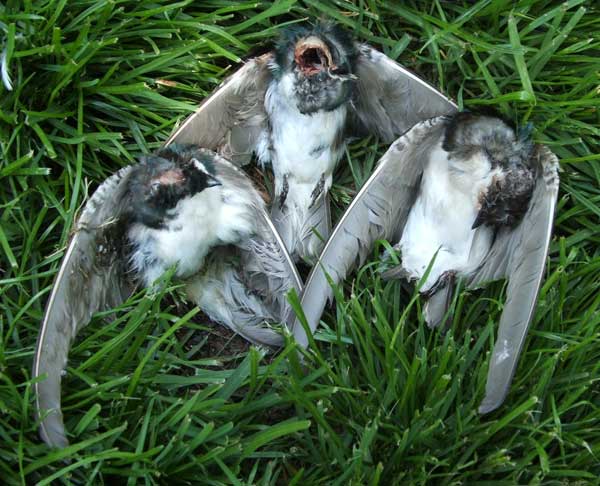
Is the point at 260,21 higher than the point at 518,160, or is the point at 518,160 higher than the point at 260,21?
the point at 260,21

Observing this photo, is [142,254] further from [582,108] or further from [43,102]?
[582,108]

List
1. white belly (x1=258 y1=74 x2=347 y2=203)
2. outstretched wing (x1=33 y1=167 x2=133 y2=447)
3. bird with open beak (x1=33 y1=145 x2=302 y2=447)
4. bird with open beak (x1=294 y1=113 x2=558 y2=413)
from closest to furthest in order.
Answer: outstretched wing (x1=33 y1=167 x2=133 y2=447)
bird with open beak (x1=33 y1=145 x2=302 y2=447)
bird with open beak (x1=294 y1=113 x2=558 y2=413)
white belly (x1=258 y1=74 x2=347 y2=203)

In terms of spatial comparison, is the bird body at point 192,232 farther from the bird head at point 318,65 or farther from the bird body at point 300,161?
the bird head at point 318,65

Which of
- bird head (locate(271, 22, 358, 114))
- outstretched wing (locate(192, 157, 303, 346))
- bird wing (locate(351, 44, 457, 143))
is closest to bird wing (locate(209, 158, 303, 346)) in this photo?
outstretched wing (locate(192, 157, 303, 346))

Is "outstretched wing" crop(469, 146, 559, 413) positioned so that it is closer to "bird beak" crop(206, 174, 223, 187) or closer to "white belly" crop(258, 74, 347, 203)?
"white belly" crop(258, 74, 347, 203)

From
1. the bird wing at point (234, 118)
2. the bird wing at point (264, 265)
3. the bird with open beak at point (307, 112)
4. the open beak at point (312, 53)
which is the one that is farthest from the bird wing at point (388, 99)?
the bird wing at point (264, 265)

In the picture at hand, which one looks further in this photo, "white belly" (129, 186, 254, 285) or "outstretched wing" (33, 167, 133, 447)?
"white belly" (129, 186, 254, 285)

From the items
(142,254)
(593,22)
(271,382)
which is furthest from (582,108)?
(142,254)
